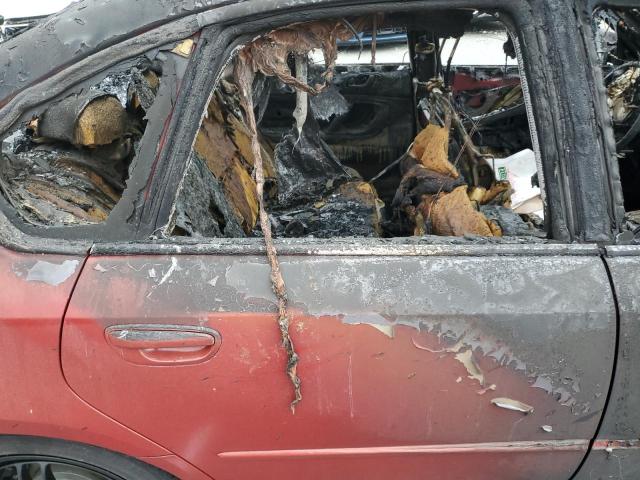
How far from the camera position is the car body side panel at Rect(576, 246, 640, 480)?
131 cm

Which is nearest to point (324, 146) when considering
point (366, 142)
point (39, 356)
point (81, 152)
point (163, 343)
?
point (366, 142)

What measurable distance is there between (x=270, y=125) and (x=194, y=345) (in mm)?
2199

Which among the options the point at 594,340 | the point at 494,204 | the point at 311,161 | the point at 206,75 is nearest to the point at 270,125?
the point at 311,161

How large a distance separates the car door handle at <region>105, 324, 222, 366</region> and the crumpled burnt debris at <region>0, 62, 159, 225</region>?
40 centimetres

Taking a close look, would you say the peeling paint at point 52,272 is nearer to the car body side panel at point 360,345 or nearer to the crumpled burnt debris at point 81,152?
the car body side panel at point 360,345

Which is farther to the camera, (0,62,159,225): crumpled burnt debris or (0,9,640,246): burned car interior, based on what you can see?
(0,62,159,225): crumpled burnt debris

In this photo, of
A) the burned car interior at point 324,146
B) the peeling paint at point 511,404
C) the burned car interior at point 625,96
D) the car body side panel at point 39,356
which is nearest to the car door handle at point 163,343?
the car body side panel at point 39,356

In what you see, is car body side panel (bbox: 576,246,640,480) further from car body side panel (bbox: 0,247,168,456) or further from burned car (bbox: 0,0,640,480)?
car body side panel (bbox: 0,247,168,456)

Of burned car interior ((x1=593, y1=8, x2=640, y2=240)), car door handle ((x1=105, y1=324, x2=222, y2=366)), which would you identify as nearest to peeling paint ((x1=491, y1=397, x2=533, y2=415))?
car door handle ((x1=105, y1=324, x2=222, y2=366))

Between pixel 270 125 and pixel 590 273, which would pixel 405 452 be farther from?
pixel 270 125

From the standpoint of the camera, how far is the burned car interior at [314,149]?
1.54 m

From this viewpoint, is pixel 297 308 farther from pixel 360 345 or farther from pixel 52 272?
pixel 52 272

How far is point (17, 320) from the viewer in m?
1.32

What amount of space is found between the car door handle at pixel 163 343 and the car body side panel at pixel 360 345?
0.02m
